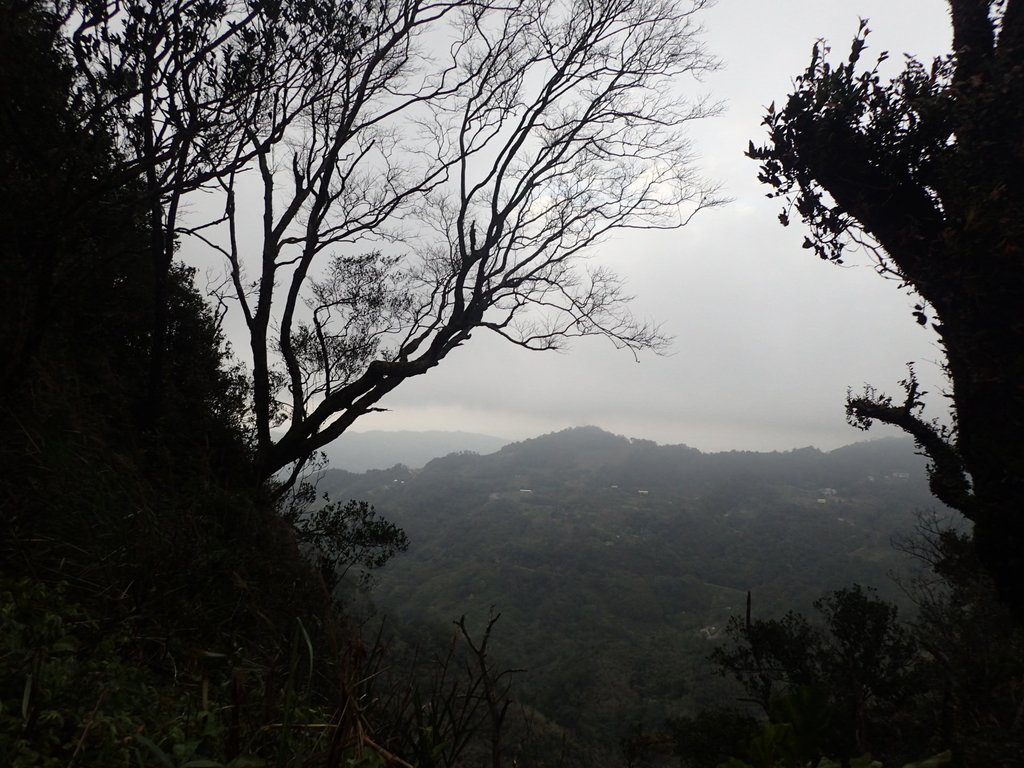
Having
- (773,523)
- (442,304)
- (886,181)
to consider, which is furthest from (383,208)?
(773,523)

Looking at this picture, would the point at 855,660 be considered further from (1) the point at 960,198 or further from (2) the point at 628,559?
(2) the point at 628,559

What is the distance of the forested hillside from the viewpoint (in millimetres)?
55594

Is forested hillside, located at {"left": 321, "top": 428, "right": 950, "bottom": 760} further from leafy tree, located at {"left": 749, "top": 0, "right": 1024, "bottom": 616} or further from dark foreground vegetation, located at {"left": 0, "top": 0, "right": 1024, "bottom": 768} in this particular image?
leafy tree, located at {"left": 749, "top": 0, "right": 1024, "bottom": 616}

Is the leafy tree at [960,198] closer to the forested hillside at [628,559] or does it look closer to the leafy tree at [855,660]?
the leafy tree at [855,660]

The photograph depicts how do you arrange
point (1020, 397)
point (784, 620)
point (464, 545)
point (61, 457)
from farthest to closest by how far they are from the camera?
point (464, 545) < point (784, 620) < point (1020, 397) < point (61, 457)

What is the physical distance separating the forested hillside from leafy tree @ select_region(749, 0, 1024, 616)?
71.9 feet

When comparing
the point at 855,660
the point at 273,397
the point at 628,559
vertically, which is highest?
the point at 273,397

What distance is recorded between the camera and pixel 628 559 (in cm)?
10625

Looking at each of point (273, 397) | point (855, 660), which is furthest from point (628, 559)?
point (273, 397)

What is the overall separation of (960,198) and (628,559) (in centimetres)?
11238

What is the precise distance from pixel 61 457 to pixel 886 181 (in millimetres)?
6951

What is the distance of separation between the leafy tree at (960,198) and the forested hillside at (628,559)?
2191cm

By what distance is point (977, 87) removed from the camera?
12.3 feet

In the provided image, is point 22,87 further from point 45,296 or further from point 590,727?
point 590,727
